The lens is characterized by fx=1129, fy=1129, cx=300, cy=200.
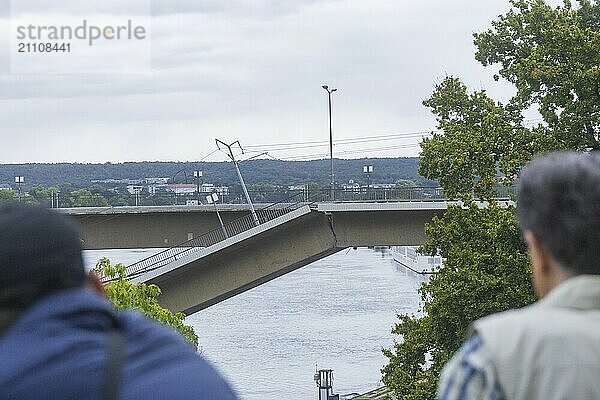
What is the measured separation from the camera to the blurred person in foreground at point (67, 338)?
211cm

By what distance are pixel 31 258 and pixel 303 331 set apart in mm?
45786

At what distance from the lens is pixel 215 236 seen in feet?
106

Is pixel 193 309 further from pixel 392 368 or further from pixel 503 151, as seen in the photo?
pixel 503 151

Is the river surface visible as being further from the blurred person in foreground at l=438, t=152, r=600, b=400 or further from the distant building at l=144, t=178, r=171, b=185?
the blurred person in foreground at l=438, t=152, r=600, b=400

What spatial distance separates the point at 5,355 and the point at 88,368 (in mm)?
171

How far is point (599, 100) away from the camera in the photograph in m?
21.4

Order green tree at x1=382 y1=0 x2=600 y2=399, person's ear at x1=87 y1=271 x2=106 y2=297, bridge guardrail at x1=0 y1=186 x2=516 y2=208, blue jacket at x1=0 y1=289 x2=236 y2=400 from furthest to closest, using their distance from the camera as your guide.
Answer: bridge guardrail at x1=0 y1=186 x2=516 y2=208 < green tree at x1=382 y1=0 x2=600 y2=399 < person's ear at x1=87 y1=271 x2=106 y2=297 < blue jacket at x1=0 y1=289 x2=236 y2=400

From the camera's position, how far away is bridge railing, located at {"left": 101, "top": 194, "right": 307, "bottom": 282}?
30234mm

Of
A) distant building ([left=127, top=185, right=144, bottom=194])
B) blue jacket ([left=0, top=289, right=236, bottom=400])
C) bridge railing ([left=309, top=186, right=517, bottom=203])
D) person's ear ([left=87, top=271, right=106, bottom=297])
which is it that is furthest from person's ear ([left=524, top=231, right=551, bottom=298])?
distant building ([left=127, top=185, right=144, bottom=194])

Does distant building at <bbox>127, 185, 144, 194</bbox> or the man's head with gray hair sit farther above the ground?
the man's head with gray hair

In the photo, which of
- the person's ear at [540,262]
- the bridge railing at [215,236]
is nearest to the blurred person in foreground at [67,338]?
the person's ear at [540,262]

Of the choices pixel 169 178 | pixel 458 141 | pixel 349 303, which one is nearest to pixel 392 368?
pixel 458 141

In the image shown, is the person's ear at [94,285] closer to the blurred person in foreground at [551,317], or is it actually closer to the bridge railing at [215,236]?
the blurred person in foreground at [551,317]

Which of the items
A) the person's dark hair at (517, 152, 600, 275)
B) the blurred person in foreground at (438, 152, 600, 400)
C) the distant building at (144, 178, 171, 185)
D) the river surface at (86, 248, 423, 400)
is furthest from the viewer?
the distant building at (144, 178, 171, 185)
